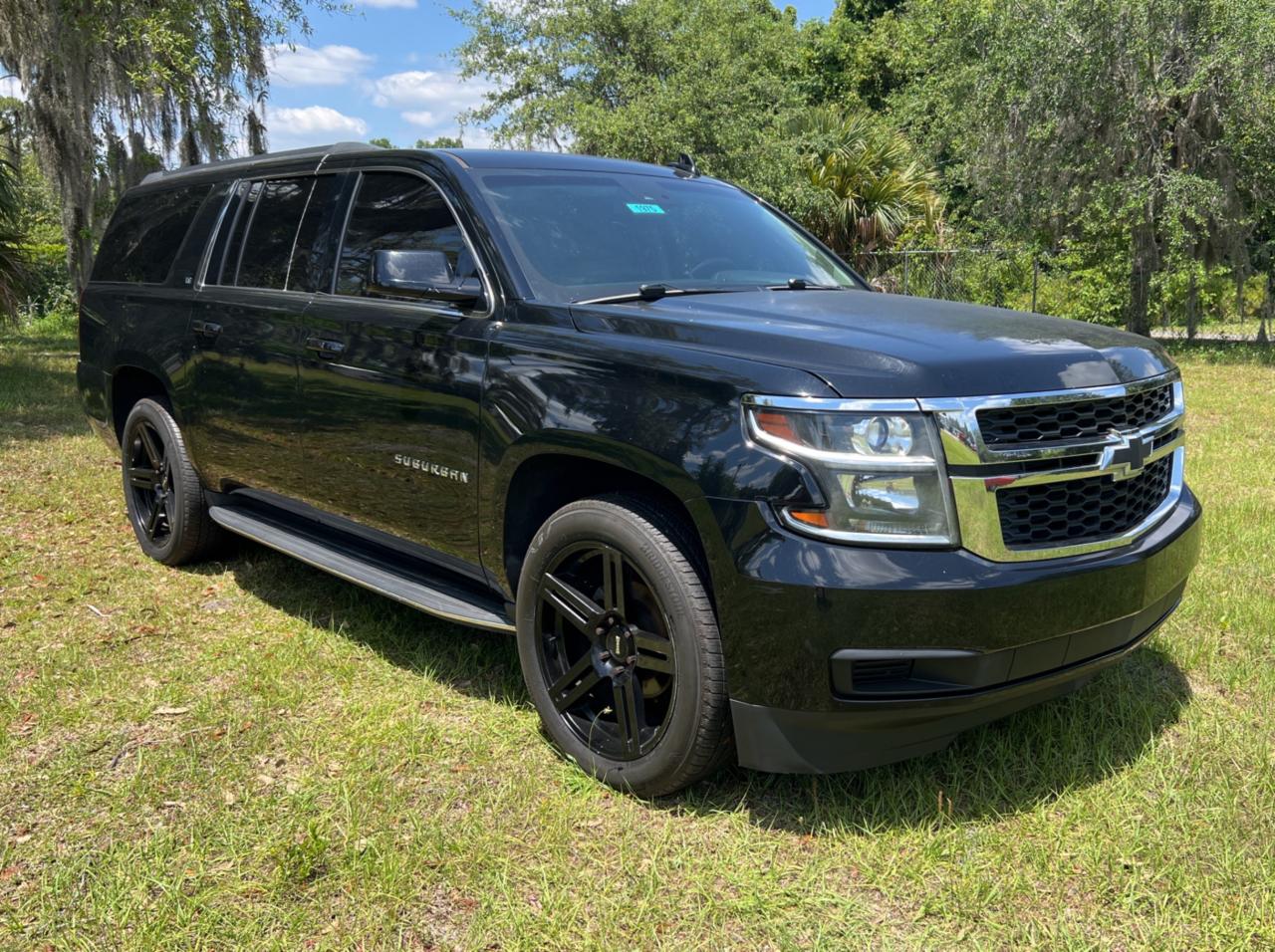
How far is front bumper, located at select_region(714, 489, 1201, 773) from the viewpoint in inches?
102

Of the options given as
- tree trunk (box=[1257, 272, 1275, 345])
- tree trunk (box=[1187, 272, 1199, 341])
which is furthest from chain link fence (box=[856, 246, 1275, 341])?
tree trunk (box=[1187, 272, 1199, 341])

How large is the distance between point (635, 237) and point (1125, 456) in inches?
72.5

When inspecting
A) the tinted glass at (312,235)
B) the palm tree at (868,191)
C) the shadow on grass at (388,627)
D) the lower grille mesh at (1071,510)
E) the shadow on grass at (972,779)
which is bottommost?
the shadow on grass at (972,779)

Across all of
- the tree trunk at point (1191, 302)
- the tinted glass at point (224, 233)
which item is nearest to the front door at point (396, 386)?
the tinted glass at point (224, 233)

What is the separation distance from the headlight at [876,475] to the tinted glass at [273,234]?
2738 mm

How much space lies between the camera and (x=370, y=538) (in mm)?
4129

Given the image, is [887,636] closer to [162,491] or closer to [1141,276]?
[162,491]

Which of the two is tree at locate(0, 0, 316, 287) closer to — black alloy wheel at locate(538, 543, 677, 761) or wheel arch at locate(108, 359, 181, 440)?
wheel arch at locate(108, 359, 181, 440)

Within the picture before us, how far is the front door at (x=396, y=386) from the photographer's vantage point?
3.52 m

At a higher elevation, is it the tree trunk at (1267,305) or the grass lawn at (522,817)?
the tree trunk at (1267,305)

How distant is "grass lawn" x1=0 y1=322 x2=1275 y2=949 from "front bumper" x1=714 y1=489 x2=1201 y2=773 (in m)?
0.34

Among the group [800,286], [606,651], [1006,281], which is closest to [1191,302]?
[1006,281]

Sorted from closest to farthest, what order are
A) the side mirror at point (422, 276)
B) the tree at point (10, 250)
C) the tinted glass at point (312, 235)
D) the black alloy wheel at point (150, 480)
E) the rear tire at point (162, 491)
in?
1. the side mirror at point (422, 276)
2. the tinted glass at point (312, 235)
3. the rear tire at point (162, 491)
4. the black alloy wheel at point (150, 480)
5. the tree at point (10, 250)

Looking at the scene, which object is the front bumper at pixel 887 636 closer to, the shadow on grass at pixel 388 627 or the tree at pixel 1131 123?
the shadow on grass at pixel 388 627
